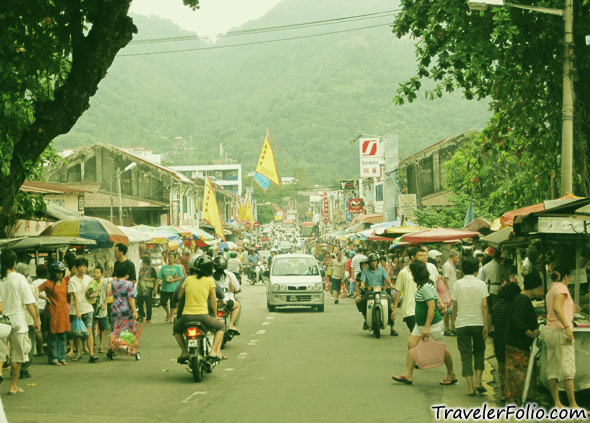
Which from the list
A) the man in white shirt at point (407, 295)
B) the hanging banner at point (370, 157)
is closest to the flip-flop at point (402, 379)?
the man in white shirt at point (407, 295)

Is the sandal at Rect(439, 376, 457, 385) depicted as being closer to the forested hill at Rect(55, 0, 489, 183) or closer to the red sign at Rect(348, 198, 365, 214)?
the red sign at Rect(348, 198, 365, 214)

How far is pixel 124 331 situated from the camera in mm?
14688

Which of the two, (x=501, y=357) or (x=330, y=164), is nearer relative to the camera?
(x=501, y=357)

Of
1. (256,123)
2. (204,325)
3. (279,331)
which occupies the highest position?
(256,123)

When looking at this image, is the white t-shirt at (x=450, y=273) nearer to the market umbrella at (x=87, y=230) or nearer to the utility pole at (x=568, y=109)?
the utility pole at (x=568, y=109)

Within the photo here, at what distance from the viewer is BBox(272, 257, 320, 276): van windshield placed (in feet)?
86.8

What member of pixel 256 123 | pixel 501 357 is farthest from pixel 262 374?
pixel 256 123

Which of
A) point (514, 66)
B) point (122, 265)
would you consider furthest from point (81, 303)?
point (514, 66)

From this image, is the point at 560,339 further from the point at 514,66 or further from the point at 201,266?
the point at 514,66

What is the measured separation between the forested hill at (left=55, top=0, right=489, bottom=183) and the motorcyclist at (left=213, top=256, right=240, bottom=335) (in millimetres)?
75074

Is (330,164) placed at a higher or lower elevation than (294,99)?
lower

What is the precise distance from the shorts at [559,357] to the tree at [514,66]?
6669 mm

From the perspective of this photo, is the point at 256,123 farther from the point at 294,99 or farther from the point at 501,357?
the point at 501,357

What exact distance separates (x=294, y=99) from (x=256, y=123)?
1131cm
